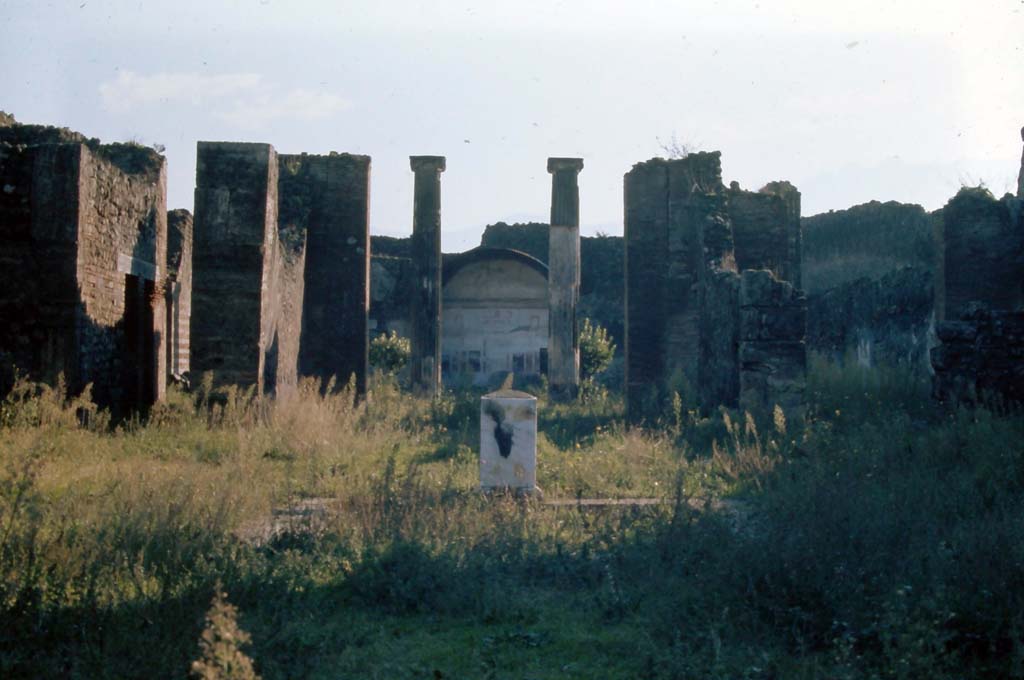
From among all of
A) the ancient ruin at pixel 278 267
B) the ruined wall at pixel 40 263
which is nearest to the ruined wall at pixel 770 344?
the ancient ruin at pixel 278 267

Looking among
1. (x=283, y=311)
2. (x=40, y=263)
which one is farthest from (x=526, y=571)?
(x=283, y=311)

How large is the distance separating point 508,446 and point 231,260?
5.61 m

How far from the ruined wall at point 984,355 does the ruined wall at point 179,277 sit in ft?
40.1

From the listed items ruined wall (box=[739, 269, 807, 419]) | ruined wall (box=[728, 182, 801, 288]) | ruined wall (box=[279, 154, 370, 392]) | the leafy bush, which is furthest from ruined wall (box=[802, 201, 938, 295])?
ruined wall (box=[739, 269, 807, 419])

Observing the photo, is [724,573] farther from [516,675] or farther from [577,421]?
[577,421]

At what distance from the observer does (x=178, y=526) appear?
242 inches

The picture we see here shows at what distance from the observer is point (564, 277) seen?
2386 centimetres

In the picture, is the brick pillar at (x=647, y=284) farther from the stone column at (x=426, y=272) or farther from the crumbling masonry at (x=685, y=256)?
the stone column at (x=426, y=272)

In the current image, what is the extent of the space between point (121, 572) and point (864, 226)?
31.1 meters

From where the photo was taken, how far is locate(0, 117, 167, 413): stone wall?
1164cm

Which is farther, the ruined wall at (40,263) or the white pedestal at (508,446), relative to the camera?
the ruined wall at (40,263)

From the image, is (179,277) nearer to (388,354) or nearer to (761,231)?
(388,354)

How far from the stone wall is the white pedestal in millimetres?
5328

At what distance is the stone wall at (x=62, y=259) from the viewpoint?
11641mm
